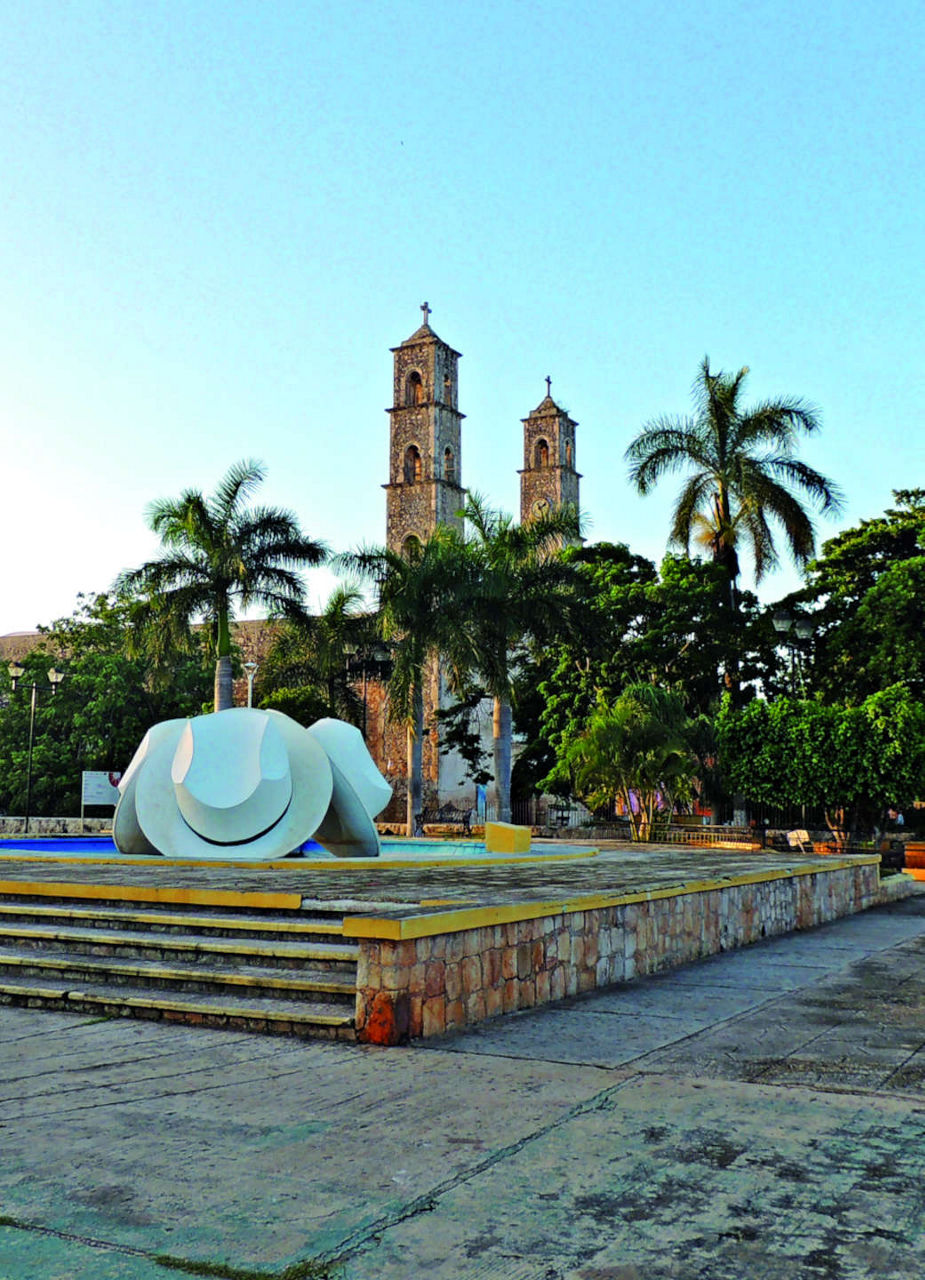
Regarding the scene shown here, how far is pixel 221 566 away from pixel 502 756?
24.1ft

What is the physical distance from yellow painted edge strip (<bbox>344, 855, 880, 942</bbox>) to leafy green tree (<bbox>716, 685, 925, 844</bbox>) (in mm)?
12916

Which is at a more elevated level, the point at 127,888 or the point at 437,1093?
the point at 127,888

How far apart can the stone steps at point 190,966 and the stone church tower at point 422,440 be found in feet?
122

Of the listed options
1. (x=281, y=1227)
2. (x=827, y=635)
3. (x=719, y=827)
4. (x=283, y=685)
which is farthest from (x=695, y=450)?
(x=281, y=1227)

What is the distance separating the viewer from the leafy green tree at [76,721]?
3666cm

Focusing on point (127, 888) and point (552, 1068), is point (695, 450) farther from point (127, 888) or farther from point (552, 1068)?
point (552, 1068)

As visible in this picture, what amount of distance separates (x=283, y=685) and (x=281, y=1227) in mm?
31050

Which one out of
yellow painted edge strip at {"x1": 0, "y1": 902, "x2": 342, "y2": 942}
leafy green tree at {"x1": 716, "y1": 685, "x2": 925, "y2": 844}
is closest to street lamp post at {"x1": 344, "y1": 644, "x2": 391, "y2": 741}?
leafy green tree at {"x1": 716, "y1": 685, "x2": 925, "y2": 844}

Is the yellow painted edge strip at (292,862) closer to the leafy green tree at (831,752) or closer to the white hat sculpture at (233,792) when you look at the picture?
the white hat sculpture at (233,792)

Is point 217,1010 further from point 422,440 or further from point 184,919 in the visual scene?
point 422,440

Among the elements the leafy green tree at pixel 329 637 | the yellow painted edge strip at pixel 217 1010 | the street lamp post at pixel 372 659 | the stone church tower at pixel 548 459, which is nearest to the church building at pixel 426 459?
the stone church tower at pixel 548 459

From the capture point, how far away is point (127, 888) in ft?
27.4

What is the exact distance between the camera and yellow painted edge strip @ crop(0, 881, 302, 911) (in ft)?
25.1

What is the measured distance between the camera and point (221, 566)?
82.9ft
